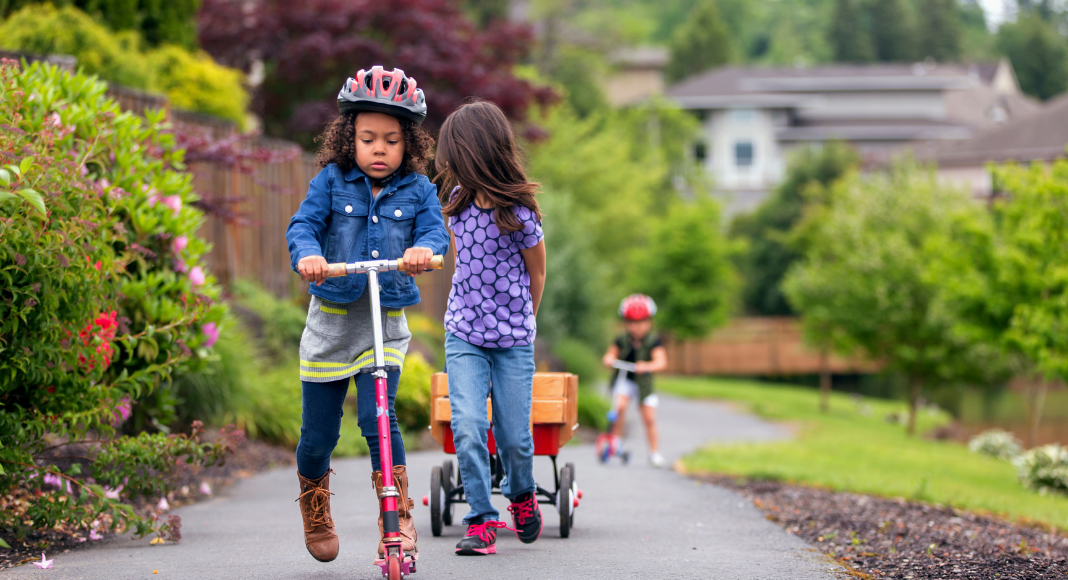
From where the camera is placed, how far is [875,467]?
12.8m

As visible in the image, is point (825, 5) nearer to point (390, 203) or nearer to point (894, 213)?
point (894, 213)

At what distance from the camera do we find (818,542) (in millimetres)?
5551

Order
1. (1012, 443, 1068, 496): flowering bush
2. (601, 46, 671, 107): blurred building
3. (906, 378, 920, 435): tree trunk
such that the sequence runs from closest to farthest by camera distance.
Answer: (1012, 443, 1068, 496): flowering bush < (906, 378, 920, 435): tree trunk < (601, 46, 671, 107): blurred building

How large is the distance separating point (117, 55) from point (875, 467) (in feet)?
32.2

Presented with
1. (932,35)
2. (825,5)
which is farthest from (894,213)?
(825,5)

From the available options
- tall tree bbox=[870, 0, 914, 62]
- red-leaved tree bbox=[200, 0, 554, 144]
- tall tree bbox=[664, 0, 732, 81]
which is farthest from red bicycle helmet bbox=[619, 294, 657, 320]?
tall tree bbox=[870, 0, 914, 62]

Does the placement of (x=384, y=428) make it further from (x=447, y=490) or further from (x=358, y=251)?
(x=447, y=490)

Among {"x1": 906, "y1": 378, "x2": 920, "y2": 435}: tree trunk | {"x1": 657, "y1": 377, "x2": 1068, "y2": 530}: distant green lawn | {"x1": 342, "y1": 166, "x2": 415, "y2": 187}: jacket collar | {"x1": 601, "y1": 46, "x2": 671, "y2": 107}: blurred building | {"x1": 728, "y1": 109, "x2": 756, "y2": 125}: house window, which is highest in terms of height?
{"x1": 601, "y1": 46, "x2": 671, "y2": 107}: blurred building

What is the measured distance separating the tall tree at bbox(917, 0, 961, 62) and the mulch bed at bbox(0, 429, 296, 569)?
86890mm

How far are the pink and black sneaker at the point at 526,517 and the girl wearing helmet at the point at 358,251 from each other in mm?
780

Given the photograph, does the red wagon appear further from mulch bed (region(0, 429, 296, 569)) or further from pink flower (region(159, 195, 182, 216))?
pink flower (region(159, 195, 182, 216))

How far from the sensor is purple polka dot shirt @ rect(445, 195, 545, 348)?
4773 millimetres

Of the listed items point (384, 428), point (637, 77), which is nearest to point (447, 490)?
point (384, 428)

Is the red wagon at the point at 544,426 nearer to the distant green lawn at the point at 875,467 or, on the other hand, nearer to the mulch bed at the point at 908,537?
the mulch bed at the point at 908,537
